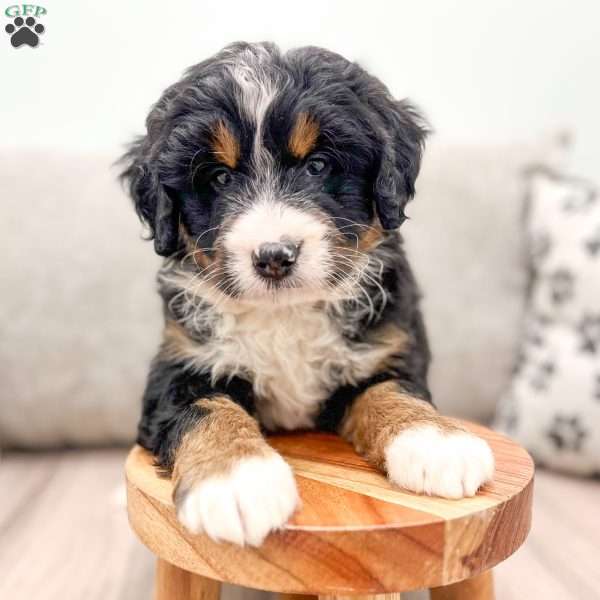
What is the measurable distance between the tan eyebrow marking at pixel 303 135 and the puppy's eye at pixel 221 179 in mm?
174

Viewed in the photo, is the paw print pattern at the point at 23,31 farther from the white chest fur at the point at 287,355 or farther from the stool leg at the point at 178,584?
the stool leg at the point at 178,584

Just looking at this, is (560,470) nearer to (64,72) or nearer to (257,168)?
(257,168)

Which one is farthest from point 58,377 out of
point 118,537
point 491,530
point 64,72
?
point 491,530

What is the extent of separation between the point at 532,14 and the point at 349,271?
1763mm

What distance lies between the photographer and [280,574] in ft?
4.69

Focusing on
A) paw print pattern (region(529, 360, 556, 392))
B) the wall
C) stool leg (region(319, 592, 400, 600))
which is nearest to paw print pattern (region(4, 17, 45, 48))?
the wall

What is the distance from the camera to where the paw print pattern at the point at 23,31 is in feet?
6.32

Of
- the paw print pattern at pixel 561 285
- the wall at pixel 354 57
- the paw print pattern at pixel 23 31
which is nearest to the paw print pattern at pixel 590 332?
the paw print pattern at pixel 561 285

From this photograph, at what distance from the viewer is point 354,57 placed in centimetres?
204

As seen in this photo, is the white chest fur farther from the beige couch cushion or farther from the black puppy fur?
the beige couch cushion

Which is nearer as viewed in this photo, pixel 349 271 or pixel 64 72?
pixel 349 271

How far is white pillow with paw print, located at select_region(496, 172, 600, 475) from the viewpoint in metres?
3.24

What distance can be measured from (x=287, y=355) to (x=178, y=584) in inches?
24.8

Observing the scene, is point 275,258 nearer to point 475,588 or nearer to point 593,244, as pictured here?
point 475,588
